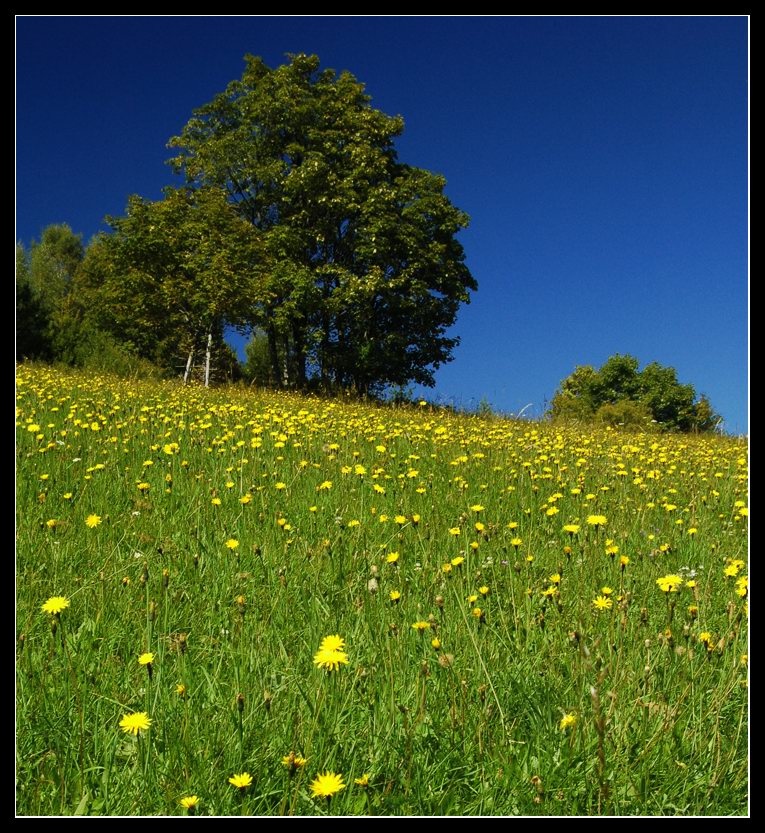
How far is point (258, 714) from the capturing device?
5.81 feet

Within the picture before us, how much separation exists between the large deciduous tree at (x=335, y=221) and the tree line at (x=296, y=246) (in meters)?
0.06

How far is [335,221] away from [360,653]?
21976 mm

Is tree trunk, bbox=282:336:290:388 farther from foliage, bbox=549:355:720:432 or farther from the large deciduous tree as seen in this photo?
foliage, bbox=549:355:720:432

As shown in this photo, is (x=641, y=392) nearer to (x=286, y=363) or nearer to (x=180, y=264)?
(x=286, y=363)

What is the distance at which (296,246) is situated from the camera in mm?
21078

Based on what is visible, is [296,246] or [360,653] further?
[296,246]

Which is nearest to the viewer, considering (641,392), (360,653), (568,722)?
(568,722)

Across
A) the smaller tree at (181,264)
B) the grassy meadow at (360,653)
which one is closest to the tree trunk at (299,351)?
the smaller tree at (181,264)

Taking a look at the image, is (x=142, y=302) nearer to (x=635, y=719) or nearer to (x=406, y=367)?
(x=406, y=367)

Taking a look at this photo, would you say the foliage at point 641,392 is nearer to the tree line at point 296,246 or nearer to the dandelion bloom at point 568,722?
the tree line at point 296,246

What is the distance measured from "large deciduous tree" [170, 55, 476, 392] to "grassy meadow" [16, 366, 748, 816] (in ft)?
54.1

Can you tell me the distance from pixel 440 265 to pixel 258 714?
21468mm

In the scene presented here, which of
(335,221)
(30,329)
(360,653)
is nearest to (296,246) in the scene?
(335,221)
